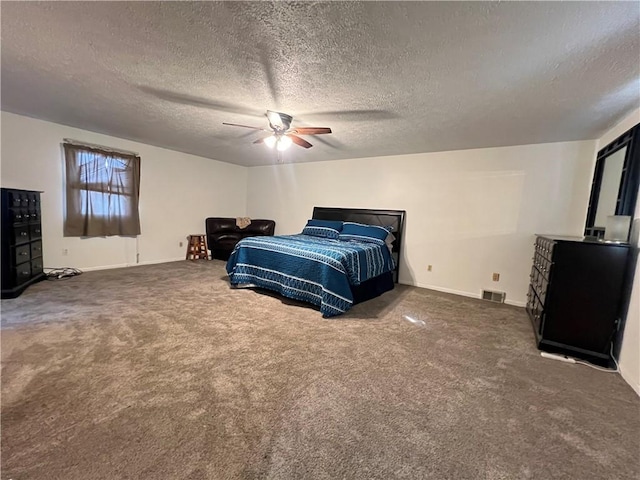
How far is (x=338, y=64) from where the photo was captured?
1995 mm

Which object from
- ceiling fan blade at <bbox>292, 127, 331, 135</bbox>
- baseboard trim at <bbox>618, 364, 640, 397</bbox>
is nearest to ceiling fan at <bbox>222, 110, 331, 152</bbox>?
ceiling fan blade at <bbox>292, 127, 331, 135</bbox>

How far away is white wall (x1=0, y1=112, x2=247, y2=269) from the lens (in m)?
3.77

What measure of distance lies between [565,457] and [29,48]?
4.17 metres

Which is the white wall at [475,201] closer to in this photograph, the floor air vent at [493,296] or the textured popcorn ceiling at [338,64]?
the floor air vent at [493,296]

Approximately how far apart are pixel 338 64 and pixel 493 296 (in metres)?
3.77

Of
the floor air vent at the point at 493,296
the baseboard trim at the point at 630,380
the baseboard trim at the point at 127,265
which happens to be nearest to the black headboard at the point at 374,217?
the floor air vent at the point at 493,296

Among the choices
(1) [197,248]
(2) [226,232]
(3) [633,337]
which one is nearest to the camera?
(3) [633,337]

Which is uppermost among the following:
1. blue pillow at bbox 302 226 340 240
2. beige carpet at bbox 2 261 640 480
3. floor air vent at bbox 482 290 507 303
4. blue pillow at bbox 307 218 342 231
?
blue pillow at bbox 307 218 342 231

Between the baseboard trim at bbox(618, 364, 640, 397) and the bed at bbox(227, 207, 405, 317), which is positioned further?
the bed at bbox(227, 207, 405, 317)

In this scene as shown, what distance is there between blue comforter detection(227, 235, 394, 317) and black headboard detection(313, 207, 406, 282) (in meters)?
0.69

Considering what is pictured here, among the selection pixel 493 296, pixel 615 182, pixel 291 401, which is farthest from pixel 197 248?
pixel 615 182

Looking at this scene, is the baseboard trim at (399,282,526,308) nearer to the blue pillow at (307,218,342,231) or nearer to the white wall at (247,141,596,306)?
the white wall at (247,141,596,306)

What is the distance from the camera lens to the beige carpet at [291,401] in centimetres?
129

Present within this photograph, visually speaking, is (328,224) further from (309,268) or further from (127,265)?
(127,265)
